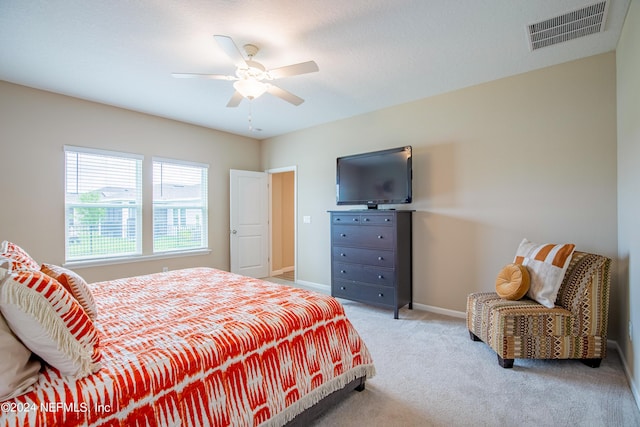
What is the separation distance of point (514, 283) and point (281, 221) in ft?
14.9

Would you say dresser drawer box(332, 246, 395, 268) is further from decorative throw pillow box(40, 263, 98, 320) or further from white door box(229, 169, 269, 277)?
decorative throw pillow box(40, 263, 98, 320)

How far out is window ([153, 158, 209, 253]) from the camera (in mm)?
Result: 4543

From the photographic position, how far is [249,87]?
255 cm

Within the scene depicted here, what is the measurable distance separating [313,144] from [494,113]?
2682 millimetres

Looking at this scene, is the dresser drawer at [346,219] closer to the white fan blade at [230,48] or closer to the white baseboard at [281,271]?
the white fan blade at [230,48]

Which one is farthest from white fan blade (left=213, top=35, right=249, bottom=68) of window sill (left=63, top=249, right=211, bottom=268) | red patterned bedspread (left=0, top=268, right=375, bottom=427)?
window sill (left=63, top=249, right=211, bottom=268)

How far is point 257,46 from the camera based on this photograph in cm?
260

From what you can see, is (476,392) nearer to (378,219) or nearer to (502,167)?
(378,219)

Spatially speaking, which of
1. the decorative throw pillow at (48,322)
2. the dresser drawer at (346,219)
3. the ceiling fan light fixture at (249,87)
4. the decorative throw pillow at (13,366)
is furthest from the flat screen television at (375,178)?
the decorative throw pillow at (13,366)

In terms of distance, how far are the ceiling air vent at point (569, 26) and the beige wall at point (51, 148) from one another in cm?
463

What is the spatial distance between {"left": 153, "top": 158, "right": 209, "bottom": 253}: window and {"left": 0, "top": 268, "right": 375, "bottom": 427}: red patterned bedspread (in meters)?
2.34

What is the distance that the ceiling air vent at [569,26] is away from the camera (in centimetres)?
220

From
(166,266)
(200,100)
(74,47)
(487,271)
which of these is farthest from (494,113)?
(166,266)

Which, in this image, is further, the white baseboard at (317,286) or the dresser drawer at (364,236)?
the white baseboard at (317,286)
